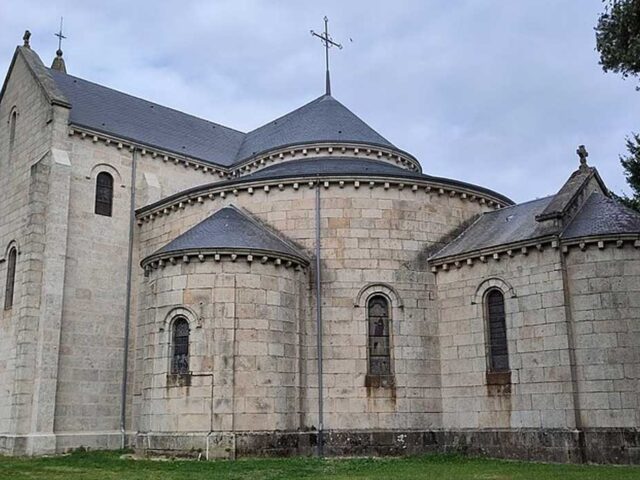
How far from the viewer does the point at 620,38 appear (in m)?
12.3

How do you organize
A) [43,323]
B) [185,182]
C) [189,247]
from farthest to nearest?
[185,182] → [43,323] → [189,247]

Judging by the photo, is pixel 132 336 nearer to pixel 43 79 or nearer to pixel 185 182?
pixel 185 182

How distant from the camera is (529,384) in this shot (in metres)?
18.6

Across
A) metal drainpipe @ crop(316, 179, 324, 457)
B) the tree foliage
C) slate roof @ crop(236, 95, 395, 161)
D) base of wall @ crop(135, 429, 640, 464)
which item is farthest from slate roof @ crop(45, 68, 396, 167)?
the tree foliage

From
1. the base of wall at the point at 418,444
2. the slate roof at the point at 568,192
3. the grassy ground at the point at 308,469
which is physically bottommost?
the grassy ground at the point at 308,469

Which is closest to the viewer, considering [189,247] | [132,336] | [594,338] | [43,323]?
[594,338]

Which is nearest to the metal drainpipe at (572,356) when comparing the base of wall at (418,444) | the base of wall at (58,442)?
the base of wall at (418,444)

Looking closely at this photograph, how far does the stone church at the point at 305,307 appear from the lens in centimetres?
1822

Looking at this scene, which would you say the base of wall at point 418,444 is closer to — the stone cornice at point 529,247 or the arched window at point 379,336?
the arched window at point 379,336

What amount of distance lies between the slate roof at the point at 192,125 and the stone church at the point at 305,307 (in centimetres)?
46

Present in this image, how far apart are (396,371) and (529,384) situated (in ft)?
12.3

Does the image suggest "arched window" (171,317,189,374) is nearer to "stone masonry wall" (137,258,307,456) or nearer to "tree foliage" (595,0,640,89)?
"stone masonry wall" (137,258,307,456)

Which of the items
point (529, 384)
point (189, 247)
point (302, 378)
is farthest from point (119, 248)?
point (529, 384)

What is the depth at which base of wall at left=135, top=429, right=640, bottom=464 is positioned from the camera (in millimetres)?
17188
